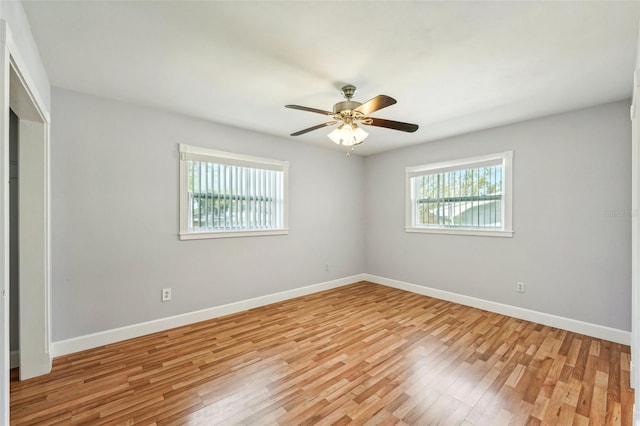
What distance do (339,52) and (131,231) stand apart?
104 inches

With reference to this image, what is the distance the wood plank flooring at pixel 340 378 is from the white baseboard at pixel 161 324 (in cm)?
10

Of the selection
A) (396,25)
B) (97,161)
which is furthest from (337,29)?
(97,161)

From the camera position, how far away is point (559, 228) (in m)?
3.16

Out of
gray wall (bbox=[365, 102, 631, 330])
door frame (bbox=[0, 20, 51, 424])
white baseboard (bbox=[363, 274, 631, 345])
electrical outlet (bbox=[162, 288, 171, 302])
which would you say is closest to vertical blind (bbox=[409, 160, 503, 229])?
gray wall (bbox=[365, 102, 631, 330])

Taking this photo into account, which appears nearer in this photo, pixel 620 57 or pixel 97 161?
pixel 620 57

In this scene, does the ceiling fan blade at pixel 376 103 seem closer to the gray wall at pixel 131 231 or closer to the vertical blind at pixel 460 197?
the gray wall at pixel 131 231

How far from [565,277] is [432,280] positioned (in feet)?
5.23

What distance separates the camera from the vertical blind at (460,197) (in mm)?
3738

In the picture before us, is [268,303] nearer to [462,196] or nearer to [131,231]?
[131,231]

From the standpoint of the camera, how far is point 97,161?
2.72 m

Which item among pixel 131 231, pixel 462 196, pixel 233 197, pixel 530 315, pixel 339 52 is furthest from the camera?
pixel 462 196

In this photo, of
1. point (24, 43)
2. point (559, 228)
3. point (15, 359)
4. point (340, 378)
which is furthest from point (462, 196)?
Result: point (15, 359)

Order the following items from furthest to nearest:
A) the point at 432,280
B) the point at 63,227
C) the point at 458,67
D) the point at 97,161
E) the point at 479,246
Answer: the point at 432,280 < the point at 479,246 < the point at 97,161 < the point at 63,227 < the point at 458,67

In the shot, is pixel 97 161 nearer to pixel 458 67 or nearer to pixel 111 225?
pixel 111 225
